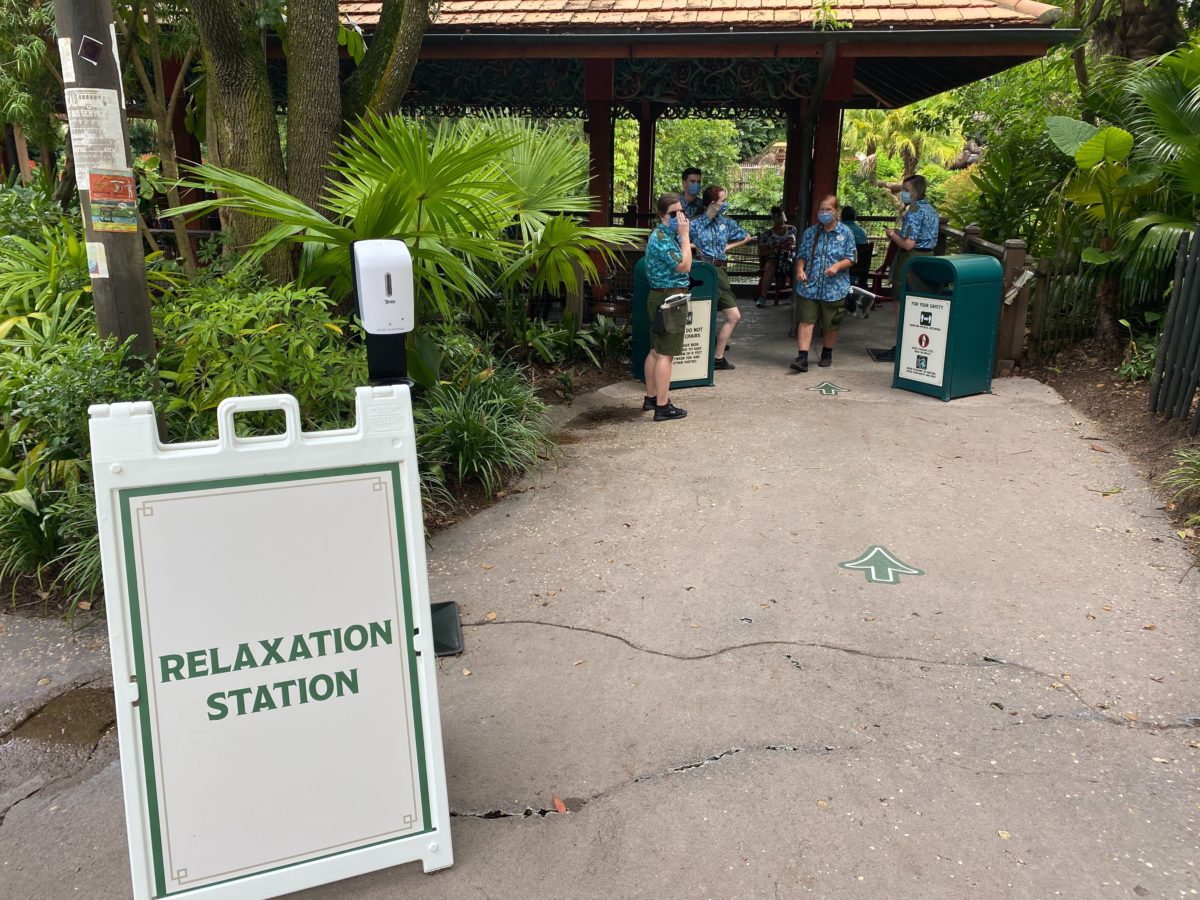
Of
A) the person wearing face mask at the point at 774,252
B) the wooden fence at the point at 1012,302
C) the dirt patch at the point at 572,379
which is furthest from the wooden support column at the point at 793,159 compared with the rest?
the dirt patch at the point at 572,379

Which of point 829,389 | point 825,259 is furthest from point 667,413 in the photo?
point 825,259

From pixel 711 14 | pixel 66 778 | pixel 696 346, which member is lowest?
pixel 66 778

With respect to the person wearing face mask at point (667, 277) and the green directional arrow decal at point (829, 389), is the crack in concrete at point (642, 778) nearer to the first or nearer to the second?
the person wearing face mask at point (667, 277)

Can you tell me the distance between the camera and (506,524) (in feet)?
17.4

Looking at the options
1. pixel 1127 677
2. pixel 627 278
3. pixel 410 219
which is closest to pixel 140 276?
pixel 410 219

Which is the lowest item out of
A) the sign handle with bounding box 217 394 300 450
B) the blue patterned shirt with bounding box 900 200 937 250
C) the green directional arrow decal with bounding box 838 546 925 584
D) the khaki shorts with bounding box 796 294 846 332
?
the green directional arrow decal with bounding box 838 546 925 584

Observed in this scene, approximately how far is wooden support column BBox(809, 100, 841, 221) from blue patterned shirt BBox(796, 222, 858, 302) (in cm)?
195

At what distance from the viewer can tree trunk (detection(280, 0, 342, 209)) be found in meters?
5.80

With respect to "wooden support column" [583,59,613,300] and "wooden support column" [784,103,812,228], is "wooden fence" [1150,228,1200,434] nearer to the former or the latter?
"wooden support column" [583,59,613,300]

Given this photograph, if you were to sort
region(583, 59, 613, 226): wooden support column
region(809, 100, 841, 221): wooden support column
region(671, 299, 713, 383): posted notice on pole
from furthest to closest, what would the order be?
1. region(809, 100, 841, 221): wooden support column
2. region(583, 59, 613, 226): wooden support column
3. region(671, 299, 713, 383): posted notice on pole

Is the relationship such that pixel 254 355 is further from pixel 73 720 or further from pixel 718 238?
pixel 718 238

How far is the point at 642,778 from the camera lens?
307 cm

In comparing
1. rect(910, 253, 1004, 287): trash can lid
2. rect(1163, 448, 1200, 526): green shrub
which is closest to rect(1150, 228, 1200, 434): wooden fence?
rect(1163, 448, 1200, 526): green shrub

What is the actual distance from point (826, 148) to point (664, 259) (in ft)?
15.1
